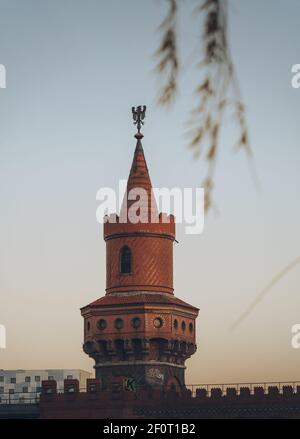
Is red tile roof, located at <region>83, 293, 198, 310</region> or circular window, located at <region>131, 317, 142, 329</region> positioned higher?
red tile roof, located at <region>83, 293, 198, 310</region>

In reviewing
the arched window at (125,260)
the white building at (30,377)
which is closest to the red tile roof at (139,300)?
the arched window at (125,260)

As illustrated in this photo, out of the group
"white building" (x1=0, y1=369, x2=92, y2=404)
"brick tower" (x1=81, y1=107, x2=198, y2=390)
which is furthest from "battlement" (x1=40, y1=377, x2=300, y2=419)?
"white building" (x1=0, y1=369, x2=92, y2=404)

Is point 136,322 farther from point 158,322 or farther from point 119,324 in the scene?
point 158,322

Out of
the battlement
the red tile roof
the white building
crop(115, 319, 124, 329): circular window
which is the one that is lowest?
the battlement

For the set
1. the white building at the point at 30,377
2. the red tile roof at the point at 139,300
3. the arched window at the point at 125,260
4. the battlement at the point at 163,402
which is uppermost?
the white building at the point at 30,377

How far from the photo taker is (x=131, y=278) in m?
50.4

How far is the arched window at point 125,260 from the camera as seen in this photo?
166 ft

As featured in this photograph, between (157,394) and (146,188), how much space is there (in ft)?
34.4

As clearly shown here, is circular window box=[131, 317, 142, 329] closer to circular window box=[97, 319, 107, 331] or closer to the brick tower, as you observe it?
the brick tower

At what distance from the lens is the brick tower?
4916cm

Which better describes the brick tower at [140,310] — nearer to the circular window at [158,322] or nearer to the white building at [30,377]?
the circular window at [158,322]
